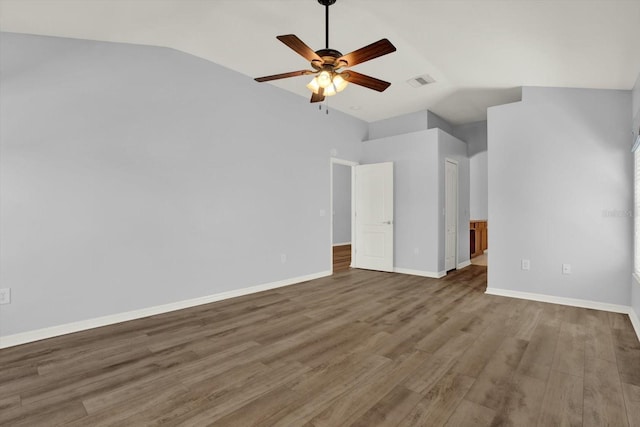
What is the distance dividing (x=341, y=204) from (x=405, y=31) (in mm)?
7137

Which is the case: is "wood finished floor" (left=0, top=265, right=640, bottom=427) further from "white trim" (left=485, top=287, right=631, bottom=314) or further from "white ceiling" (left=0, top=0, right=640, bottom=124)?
"white ceiling" (left=0, top=0, right=640, bottom=124)

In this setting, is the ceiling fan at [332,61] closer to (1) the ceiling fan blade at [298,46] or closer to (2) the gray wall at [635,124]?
(1) the ceiling fan blade at [298,46]

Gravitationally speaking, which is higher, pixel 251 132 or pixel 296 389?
pixel 251 132

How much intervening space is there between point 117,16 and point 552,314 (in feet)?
17.9

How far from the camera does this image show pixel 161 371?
2.32m

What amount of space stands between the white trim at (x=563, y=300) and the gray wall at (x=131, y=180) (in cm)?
308

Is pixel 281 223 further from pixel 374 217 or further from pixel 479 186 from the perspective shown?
pixel 479 186

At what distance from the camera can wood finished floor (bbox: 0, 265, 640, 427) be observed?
1.82 metres

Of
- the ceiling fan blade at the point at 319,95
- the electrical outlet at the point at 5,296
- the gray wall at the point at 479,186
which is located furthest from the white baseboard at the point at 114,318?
the gray wall at the point at 479,186

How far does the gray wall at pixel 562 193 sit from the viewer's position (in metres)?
3.71

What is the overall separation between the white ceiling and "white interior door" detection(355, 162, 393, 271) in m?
2.14

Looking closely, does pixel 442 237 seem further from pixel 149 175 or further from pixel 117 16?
pixel 117 16

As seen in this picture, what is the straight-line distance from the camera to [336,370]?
2318mm

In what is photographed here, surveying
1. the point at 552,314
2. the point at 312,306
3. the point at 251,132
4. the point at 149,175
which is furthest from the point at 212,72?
the point at 552,314
